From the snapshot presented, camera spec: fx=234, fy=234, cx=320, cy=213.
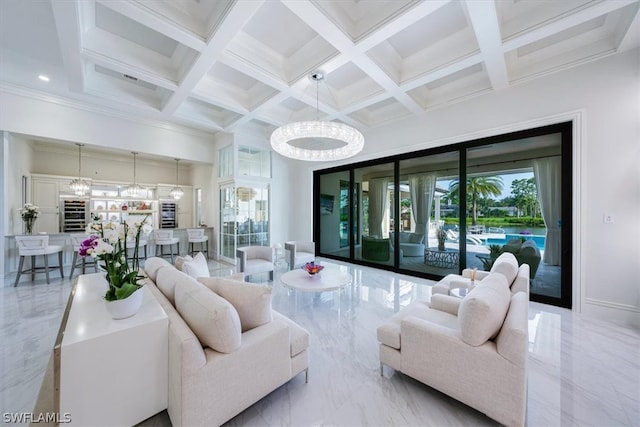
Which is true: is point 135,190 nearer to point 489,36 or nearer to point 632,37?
point 489,36

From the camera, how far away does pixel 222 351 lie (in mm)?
1425

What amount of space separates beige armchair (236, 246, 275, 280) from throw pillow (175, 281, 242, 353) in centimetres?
262

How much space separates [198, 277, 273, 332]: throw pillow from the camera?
5.56ft

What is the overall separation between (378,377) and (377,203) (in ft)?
14.4

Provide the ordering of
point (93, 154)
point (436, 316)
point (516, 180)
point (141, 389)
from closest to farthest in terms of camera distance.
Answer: point (141, 389) → point (436, 316) → point (516, 180) → point (93, 154)

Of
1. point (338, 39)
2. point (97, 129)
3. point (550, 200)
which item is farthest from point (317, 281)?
point (97, 129)

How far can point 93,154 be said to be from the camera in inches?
274

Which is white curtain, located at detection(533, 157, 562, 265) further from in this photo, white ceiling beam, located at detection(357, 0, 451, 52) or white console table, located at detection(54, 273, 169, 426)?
white console table, located at detection(54, 273, 169, 426)

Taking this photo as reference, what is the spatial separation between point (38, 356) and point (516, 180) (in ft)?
20.9

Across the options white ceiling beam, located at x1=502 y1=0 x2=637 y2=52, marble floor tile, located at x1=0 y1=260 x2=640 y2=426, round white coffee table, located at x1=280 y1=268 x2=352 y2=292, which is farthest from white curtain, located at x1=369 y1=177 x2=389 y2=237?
white ceiling beam, located at x1=502 y1=0 x2=637 y2=52

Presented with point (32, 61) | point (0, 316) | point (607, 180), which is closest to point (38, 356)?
point (0, 316)

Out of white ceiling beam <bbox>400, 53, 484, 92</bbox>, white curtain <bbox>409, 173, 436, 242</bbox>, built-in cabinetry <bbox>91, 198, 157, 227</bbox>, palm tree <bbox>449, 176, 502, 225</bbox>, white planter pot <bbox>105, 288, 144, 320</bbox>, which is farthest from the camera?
built-in cabinetry <bbox>91, 198, 157, 227</bbox>

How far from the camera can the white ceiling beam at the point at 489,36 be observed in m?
2.28

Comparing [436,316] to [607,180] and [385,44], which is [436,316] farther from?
[385,44]
